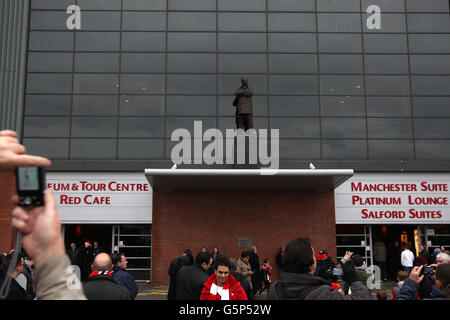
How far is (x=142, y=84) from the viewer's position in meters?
21.4

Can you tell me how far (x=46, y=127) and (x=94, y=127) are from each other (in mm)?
→ 2261

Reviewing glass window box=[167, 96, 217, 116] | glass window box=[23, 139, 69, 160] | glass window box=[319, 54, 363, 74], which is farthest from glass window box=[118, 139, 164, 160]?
glass window box=[319, 54, 363, 74]

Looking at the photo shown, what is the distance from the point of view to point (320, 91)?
21609mm

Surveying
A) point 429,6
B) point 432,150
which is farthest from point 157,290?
point 429,6

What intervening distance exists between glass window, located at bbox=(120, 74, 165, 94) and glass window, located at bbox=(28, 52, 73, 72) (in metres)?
2.77

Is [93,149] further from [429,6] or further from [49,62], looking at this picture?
[429,6]

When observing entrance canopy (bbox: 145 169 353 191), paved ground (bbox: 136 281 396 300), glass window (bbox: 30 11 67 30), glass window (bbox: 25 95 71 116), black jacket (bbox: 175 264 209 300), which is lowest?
→ paved ground (bbox: 136 281 396 300)

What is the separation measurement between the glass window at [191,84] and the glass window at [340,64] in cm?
555

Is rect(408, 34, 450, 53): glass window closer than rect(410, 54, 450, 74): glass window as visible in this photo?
No

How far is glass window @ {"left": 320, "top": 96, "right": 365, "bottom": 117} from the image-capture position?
21.4 m

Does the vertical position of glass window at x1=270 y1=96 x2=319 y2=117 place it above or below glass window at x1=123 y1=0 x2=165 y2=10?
below

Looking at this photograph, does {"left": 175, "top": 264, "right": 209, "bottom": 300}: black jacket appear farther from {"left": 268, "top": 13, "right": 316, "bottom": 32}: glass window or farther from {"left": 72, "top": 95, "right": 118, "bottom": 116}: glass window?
{"left": 268, "top": 13, "right": 316, "bottom": 32}: glass window

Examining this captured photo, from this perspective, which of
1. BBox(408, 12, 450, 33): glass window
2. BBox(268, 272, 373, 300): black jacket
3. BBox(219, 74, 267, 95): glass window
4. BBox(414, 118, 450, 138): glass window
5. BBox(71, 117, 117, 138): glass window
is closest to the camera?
BBox(268, 272, 373, 300): black jacket

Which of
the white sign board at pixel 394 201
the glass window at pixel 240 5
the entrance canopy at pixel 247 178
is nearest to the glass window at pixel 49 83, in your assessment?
the entrance canopy at pixel 247 178
